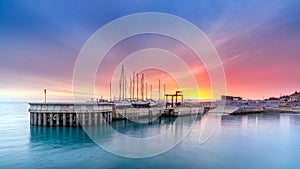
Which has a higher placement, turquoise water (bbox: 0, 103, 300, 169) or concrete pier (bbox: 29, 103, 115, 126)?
concrete pier (bbox: 29, 103, 115, 126)

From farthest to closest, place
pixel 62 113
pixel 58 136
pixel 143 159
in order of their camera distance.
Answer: pixel 62 113 → pixel 58 136 → pixel 143 159

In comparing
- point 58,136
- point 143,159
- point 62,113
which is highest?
point 62,113

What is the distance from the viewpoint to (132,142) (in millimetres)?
30344

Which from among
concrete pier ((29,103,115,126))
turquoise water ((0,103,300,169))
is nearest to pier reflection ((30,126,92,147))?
turquoise water ((0,103,300,169))

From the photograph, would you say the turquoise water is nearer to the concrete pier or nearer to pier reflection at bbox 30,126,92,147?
pier reflection at bbox 30,126,92,147

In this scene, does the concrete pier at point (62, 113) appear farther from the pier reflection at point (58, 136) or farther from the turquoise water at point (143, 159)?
the turquoise water at point (143, 159)

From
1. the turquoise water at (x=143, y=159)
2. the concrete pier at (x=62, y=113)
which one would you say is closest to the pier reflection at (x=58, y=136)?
the turquoise water at (x=143, y=159)

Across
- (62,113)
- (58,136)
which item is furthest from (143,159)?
(62,113)

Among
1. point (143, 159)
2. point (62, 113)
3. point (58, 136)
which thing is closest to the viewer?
point (143, 159)

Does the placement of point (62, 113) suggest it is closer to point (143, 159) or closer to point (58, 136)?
point (58, 136)

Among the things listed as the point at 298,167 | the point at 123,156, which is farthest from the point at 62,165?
the point at 298,167

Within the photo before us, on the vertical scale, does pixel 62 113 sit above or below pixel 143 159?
above

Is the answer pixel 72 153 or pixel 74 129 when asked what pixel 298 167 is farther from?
pixel 74 129

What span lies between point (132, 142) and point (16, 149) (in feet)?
46.1
